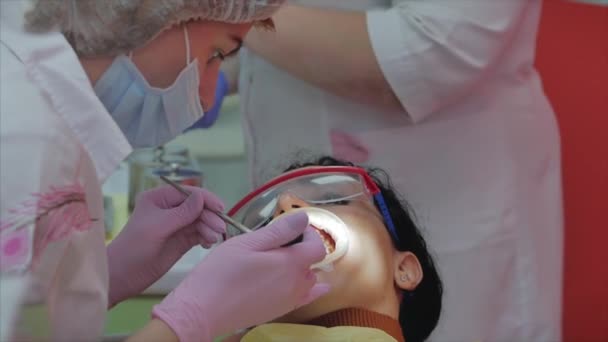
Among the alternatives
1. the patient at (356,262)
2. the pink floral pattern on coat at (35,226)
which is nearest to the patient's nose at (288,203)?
the patient at (356,262)

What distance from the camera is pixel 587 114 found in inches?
90.8

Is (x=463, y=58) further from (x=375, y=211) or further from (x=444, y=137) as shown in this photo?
(x=375, y=211)

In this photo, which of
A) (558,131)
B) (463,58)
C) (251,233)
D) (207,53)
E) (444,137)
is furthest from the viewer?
(558,131)

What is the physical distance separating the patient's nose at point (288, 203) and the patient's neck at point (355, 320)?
21cm

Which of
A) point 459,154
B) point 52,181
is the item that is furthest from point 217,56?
point 459,154

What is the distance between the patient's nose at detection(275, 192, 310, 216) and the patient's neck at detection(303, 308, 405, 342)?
213 mm

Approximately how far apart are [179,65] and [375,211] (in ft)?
1.87

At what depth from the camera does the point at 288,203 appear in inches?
59.7

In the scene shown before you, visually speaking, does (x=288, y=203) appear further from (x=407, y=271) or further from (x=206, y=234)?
(x=407, y=271)

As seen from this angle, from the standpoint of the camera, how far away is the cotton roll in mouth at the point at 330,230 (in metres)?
1.45

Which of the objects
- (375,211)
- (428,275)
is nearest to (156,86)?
(375,211)

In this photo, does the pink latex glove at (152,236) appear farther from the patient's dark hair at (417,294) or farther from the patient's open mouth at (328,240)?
the patient's dark hair at (417,294)

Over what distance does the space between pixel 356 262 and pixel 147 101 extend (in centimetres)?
50

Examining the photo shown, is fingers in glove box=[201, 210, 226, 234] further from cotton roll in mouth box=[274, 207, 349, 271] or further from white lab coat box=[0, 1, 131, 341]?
white lab coat box=[0, 1, 131, 341]
